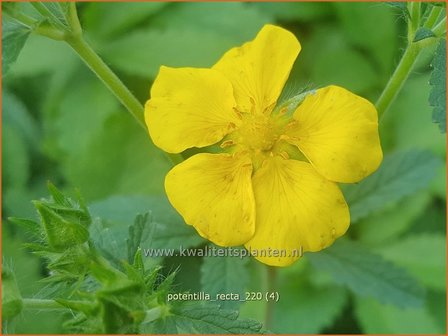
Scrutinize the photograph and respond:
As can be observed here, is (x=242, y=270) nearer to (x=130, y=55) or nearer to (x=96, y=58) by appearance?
(x=96, y=58)

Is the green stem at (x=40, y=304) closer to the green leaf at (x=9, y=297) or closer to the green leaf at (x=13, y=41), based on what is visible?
the green leaf at (x=9, y=297)

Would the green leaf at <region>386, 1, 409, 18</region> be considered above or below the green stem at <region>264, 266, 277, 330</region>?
above

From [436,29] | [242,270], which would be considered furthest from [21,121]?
[436,29]

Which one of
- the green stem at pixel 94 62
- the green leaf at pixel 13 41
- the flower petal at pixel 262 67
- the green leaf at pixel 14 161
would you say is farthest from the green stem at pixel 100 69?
the green leaf at pixel 14 161

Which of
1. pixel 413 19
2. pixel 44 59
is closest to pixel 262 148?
pixel 413 19

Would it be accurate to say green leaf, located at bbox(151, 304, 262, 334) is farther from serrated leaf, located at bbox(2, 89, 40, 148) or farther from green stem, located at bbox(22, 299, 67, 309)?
serrated leaf, located at bbox(2, 89, 40, 148)

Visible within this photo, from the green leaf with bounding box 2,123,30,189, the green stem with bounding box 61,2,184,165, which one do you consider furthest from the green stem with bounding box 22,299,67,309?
the green leaf with bounding box 2,123,30,189

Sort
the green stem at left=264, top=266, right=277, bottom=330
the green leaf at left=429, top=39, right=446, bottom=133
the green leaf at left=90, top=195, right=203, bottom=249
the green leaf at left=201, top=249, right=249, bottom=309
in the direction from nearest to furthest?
the green leaf at left=429, top=39, right=446, bottom=133
the green leaf at left=201, top=249, right=249, bottom=309
the green leaf at left=90, top=195, right=203, bottom=249
the green stem at left=264, top=266, right=277, bottom=330
